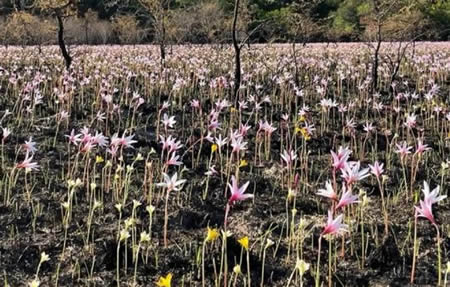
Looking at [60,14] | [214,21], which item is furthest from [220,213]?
[214,21]

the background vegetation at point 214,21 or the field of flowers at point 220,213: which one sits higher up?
the background vegetation at point 214,21

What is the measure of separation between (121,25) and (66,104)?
77.1 ft

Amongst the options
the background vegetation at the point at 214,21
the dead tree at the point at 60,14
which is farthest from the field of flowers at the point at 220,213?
the background vegetation at the point at 214,21

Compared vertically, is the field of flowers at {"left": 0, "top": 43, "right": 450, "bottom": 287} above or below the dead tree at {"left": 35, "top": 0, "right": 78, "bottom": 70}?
below

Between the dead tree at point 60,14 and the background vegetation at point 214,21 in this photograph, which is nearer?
the dead tree at point 60,14

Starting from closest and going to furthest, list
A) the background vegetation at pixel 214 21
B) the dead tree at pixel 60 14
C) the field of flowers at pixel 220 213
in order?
the field of flowers at pixel 220 213 < the dead tree at pixel 60 14 < the background vegetation at pixel 214 21

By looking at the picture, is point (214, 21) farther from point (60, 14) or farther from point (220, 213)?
point (220, 213)

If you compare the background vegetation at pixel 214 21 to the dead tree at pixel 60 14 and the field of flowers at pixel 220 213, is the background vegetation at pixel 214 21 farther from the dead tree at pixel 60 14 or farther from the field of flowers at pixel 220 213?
the field of flowers at pixel 220 213

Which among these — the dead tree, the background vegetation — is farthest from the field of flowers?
the background vegetation

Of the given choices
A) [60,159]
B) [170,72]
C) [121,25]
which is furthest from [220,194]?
[121,25]

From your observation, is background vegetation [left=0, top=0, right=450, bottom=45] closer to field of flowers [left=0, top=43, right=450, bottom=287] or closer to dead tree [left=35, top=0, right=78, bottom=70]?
dead tree [left=35, top=0, right=78, bottom=70]

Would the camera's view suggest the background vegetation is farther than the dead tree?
Yes

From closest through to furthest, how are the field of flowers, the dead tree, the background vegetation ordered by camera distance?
the field of flowers, the dead tree, the background vegetation

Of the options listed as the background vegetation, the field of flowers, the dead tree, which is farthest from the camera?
the background vegetation
